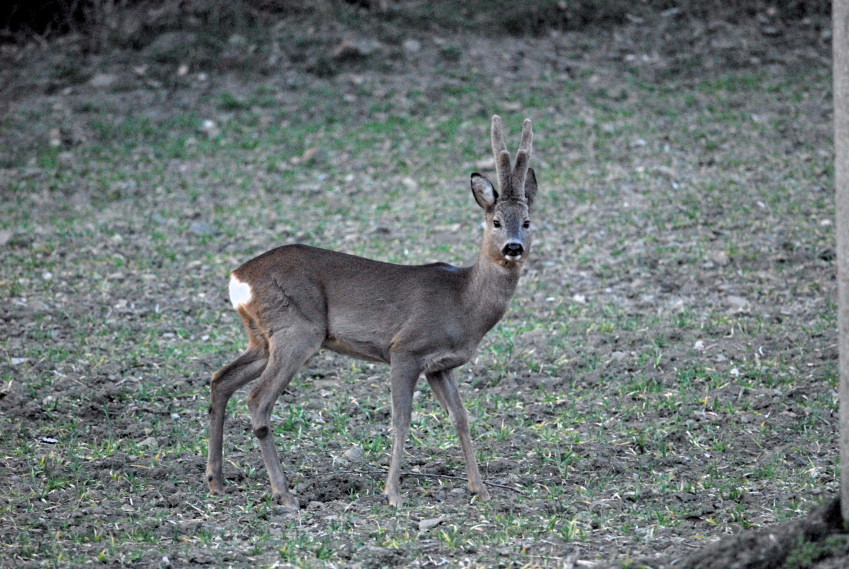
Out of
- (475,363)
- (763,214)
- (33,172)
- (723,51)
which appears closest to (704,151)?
(763,214)

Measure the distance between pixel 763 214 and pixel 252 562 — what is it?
707 centimetres

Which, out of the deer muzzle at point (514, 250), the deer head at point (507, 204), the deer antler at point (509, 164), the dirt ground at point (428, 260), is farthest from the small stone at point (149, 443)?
the deer antler at point (509, 164)

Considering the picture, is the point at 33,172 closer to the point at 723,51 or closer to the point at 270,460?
the point at 270,460

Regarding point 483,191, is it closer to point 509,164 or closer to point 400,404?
point 509,164

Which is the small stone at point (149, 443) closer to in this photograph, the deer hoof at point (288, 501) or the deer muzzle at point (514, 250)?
the deer hoof at point (288, 501)

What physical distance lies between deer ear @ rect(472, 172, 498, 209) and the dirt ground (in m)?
1.48

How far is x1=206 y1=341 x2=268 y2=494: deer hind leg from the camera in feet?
18.1

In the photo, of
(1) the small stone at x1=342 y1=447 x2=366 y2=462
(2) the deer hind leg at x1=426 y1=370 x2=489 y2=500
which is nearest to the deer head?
(2) the deer hind leg at x1=426 y1=370 x2=489 y2=500

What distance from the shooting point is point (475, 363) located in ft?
24.2

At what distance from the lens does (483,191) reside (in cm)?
581

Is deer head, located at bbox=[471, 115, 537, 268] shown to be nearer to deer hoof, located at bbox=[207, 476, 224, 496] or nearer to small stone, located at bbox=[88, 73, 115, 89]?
deer hoof, located at bbox=[207, 476, 224, 496]

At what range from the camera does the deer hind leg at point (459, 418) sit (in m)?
5.45

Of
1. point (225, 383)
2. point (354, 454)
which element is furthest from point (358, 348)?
point (225, 383)

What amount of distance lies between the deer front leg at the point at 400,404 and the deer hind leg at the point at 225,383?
2.58ft
